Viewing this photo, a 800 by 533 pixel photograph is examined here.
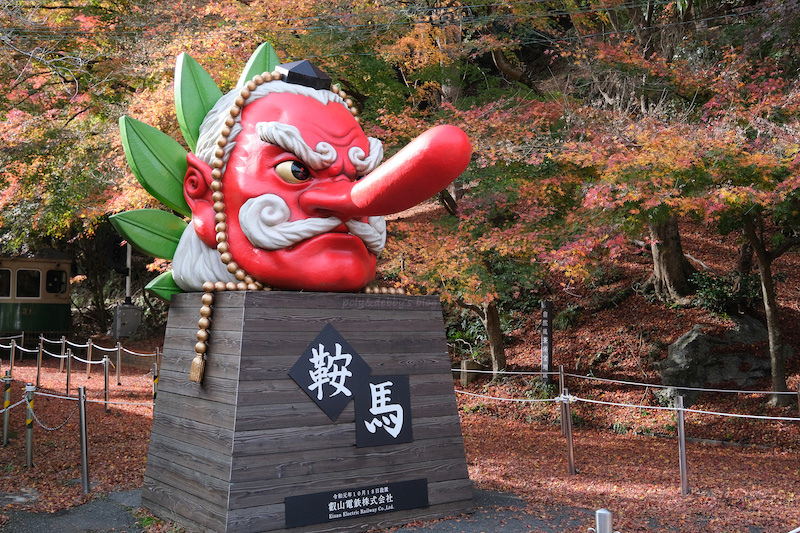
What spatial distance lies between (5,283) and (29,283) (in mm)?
558

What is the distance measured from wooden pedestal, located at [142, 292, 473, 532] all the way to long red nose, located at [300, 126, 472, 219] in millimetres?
709

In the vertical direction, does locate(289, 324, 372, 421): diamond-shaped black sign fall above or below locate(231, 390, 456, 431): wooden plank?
above

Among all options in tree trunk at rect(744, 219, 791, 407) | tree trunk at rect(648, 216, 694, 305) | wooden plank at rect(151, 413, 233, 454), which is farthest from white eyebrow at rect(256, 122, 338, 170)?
tree trunk at rect(648, 216, 694, 305)

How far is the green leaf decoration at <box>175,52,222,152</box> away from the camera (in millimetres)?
5594

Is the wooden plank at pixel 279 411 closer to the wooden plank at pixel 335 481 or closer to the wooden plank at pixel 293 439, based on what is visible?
the wooden plank at pixel 293 439

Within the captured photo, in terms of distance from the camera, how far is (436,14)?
12.3m

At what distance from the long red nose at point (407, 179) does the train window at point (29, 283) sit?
15.7m

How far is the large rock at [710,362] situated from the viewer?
11023mm

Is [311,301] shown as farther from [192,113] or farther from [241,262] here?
[192,113]

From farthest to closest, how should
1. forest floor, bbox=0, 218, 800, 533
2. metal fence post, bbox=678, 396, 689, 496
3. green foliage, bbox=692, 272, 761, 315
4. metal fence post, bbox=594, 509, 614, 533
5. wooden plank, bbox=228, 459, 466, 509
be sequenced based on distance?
green foliage, bbox=692, 272, 761, 315, metal fence post, bbox=678, 396, 689, 496, forest floor, bbox=0, 218, 800, 533, wooden plank, bbox=228, 459, 466, 509, metal fence post, bbox=594, 509, 614, 533

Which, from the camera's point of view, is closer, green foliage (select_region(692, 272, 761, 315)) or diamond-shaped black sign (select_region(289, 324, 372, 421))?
diamond-shaped black sign (select_region(289, 324, 372, 421))

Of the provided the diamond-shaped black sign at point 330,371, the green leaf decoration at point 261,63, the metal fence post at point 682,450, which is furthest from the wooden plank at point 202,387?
the metal fence post at point 682,450

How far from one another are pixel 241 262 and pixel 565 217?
20.3ft

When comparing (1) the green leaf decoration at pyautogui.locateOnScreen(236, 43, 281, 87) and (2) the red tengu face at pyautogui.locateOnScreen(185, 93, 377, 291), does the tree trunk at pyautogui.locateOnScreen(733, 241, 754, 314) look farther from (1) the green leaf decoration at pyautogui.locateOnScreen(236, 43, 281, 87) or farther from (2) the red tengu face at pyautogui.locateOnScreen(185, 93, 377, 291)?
(1) the green leaf decoration at pyautogui.locateOnScreen(236, 43, 281, 87)
